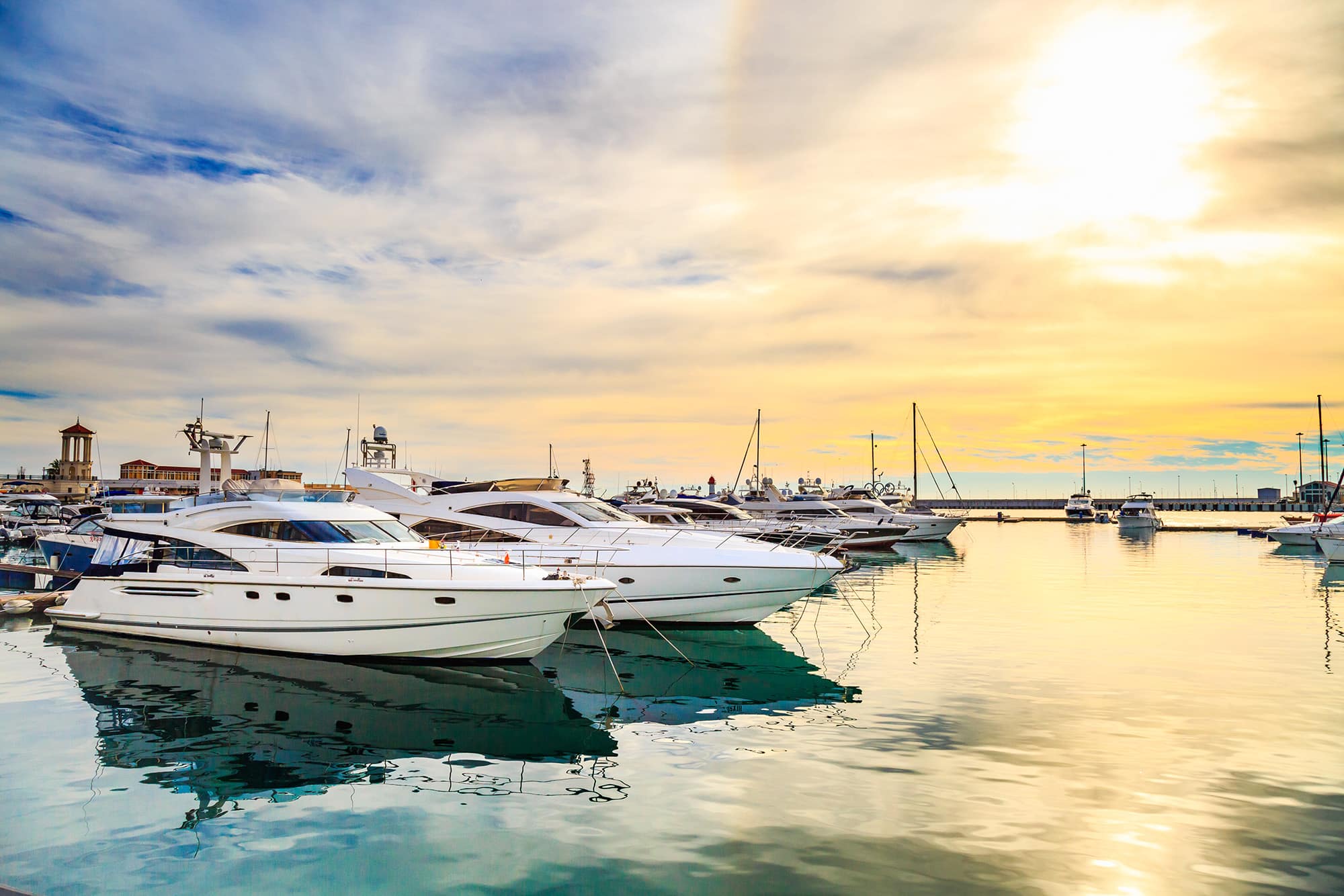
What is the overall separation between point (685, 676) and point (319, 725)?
19.7 feet

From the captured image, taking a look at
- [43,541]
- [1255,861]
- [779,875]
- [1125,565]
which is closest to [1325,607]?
[1125,565]

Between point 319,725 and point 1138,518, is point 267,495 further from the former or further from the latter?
point 1138,518

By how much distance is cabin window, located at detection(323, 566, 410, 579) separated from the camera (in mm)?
14789

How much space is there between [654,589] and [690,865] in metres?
11.7

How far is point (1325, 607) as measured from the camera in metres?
23.2

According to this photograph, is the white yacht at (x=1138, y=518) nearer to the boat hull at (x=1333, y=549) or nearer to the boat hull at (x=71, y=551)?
the boat hull at (x=1333, y=549)

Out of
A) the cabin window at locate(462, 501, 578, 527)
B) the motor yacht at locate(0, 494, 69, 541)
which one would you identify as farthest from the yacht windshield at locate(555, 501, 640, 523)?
the motor yacht at locate(0, 494, 69, 541)

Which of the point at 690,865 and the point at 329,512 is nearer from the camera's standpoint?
the point at 690,865

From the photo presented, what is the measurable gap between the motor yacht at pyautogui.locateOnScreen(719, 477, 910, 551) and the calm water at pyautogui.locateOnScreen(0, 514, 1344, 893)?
1009 inches

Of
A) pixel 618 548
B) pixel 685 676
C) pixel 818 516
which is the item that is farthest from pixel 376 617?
pixel 818 516

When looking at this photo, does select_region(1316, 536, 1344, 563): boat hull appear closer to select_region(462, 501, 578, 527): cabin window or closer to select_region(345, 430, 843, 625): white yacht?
select_region(345, 430, 843, 625): white yacht

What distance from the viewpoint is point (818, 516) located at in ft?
159

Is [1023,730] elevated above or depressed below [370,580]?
below

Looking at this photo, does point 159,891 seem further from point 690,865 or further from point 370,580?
point 370,580
